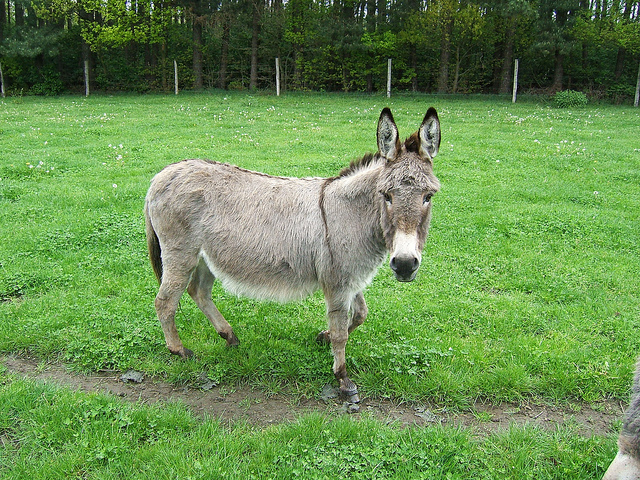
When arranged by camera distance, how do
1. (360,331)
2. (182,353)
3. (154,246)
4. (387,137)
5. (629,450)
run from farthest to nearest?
(360,331), (154,246), (182,353), (387,137), (629,450)

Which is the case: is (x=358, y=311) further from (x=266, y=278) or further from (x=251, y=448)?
(x=251, y=448)

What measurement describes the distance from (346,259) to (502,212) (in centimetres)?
460

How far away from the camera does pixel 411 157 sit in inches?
132

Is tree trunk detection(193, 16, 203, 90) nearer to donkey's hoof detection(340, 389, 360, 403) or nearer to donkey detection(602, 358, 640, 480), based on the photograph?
donkey's hoof detection(340, 389, 360, 403)

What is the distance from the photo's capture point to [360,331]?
14.9ft

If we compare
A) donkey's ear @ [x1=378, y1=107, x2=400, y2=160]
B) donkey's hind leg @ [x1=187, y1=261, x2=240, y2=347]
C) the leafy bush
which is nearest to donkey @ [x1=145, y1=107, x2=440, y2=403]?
donkey's ear @ [x1=378, y1=107, x2=400, y2=160]

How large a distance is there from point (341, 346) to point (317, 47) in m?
26.9

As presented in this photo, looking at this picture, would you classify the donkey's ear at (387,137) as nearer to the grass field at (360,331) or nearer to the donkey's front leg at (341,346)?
the donkey's front leg at (341,346)

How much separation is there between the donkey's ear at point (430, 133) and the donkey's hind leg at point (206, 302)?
7.28 ft

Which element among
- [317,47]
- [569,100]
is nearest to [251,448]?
[569,100]

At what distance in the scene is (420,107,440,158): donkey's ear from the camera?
10.9 ft

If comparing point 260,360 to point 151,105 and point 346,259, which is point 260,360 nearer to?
point 346,259

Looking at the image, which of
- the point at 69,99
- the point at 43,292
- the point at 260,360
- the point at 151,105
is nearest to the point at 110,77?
the point at 69,99

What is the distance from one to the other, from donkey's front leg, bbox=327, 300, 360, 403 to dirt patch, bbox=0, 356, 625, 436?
0.10m
